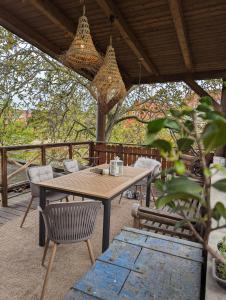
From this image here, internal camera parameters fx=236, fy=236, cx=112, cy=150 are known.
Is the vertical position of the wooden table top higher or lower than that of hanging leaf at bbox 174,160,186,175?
lower

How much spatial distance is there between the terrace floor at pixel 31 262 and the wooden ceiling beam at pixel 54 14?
10.0ft

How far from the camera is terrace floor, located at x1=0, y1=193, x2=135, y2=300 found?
201cm

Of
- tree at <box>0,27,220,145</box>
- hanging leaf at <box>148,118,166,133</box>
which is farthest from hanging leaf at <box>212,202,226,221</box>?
tree at <box>0,27,220,145</box>

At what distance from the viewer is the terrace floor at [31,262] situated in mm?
2006

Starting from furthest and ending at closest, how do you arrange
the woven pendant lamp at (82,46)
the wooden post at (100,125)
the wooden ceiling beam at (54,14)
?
the wooden post at (100,125), the wooden ceiling beam at (54,14), the woven pendant lamp at (82,46)

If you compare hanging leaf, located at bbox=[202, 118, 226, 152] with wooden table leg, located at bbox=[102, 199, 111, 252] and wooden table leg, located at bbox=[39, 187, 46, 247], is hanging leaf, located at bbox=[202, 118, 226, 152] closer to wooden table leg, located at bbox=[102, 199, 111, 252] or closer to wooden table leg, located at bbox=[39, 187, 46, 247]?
wooden table leg, located at bbox=[102, 199, 111, 252]

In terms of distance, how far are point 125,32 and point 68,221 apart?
10.3 feet

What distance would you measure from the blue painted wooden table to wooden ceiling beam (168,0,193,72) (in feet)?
9.39

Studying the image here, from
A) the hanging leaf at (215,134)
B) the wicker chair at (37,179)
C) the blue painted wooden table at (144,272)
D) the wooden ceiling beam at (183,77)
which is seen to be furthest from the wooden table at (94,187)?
the wooden ceiling beam at (183,77)

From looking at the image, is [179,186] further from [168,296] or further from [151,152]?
[151,152]

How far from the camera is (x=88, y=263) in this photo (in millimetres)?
2420

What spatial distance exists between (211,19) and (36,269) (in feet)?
13.2

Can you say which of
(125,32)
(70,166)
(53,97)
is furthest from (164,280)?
(53,97)

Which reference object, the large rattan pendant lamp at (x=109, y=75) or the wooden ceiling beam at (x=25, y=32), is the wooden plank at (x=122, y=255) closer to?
the large rattan pendant lamp at (x=109, y=75)
